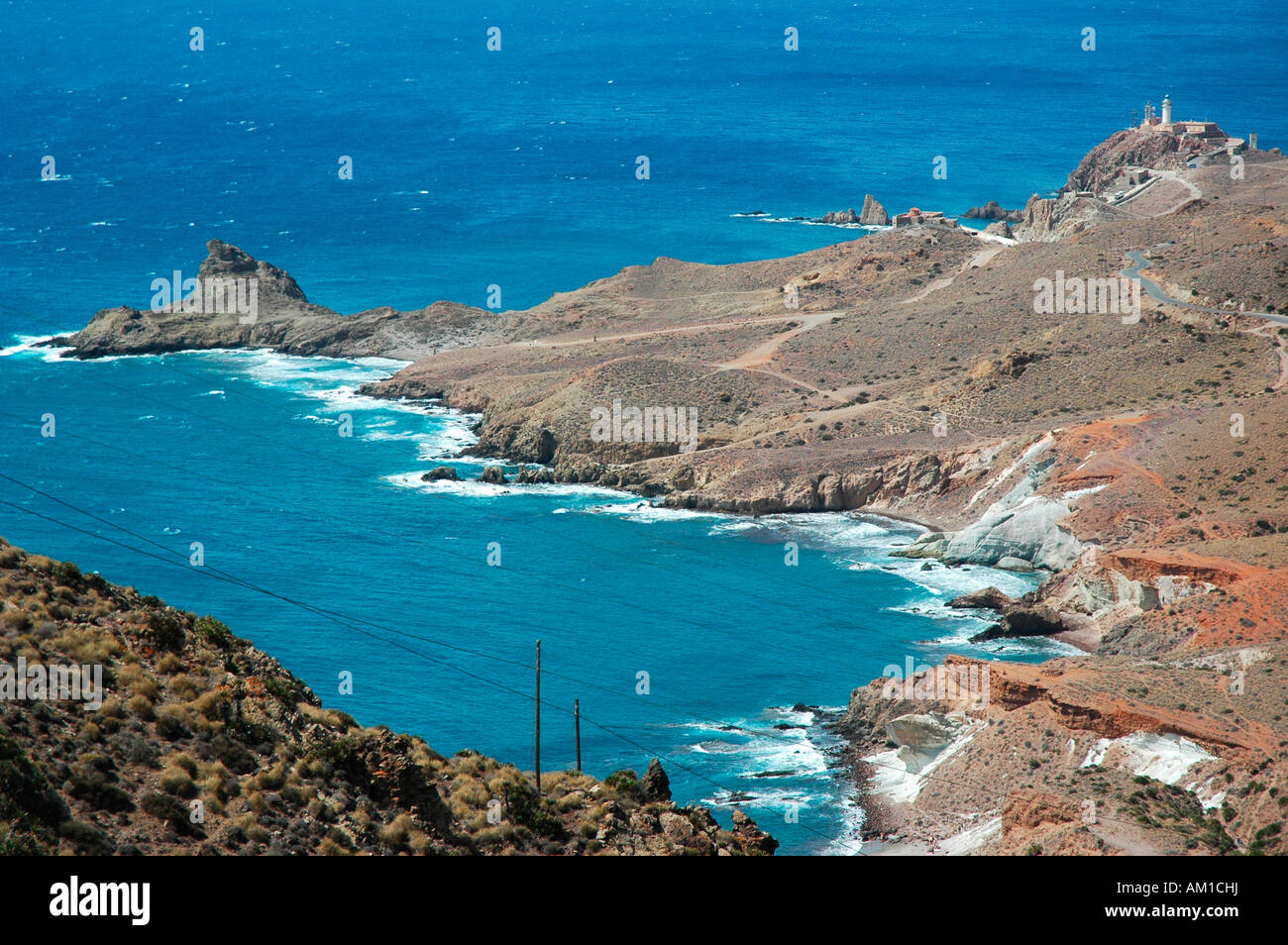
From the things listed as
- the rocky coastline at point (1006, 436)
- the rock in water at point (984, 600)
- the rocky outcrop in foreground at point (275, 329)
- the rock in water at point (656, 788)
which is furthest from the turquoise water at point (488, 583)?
the rock in water at point (656, 788)

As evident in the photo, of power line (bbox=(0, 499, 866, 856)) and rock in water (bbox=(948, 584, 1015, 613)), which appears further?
rock in water (bbox=(948, 584, 1015, 613))

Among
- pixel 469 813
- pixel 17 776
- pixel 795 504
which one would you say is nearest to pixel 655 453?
pixel 795 504

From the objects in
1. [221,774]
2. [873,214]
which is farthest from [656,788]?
[873,214]

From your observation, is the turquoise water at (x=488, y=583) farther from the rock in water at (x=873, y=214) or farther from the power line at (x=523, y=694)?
the rock in water at (x=873, y=214)

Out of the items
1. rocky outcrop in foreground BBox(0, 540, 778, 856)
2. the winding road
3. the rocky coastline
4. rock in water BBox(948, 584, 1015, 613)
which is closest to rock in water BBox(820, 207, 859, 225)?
the rocky coastline

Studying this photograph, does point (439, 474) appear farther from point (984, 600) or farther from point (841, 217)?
point (841, 217)

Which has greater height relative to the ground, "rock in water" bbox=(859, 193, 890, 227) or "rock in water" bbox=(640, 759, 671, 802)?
"rock in water" bbox=(859, 193, 890, 227)

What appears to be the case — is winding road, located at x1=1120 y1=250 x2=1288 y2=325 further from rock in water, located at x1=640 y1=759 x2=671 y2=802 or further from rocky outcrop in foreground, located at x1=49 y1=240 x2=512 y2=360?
rock in water, located at x1=640 y1=759 x2=671 y2=802
